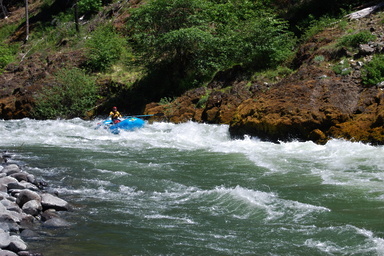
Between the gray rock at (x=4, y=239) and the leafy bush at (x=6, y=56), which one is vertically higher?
the leafy bush at (x=6, y=56)

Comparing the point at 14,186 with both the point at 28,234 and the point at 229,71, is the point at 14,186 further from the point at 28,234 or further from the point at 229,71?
the point at 229,71

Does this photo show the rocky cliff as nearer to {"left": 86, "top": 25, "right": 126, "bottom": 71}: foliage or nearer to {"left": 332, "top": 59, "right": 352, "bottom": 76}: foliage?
{"left": 332, "top": 59, "right": 352, "bottom": 76}: foliage

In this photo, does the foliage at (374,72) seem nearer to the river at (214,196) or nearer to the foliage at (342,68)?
the foliage at (342,68)

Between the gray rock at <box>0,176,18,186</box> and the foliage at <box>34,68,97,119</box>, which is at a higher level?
the foliage at <box>34,68,97,119</box>

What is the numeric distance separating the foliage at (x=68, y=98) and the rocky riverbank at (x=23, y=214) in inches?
499

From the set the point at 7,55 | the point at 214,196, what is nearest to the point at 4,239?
the point at 214,196

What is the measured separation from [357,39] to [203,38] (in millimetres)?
5750

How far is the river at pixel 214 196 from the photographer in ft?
15.4

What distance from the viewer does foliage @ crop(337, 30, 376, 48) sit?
43.5 feet

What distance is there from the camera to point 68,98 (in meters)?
19.4

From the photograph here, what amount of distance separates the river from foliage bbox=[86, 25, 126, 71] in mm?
10246

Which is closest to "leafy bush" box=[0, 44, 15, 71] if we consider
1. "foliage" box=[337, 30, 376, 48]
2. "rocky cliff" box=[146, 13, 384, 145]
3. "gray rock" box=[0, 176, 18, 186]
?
"rocky cliff" box=[146, 13, 384, 145]

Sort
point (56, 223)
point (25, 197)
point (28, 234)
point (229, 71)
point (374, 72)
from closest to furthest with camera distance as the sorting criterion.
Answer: point (28, 234), point (56, 223), point (25, 197), point (374, 72), point (229, 71)

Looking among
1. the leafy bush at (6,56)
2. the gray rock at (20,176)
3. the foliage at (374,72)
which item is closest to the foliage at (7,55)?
the leafy bush at (6,56)
